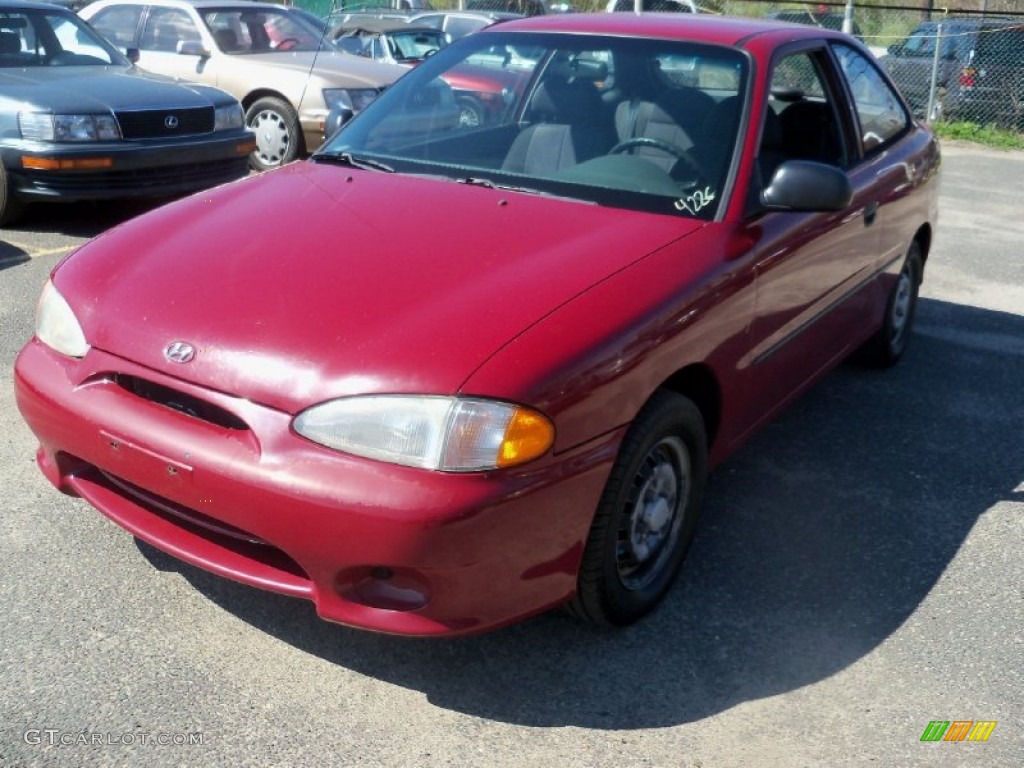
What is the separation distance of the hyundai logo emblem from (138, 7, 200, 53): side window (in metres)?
8.38

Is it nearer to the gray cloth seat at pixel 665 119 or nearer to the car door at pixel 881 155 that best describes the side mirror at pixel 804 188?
the gray cloth seat at pixel 665 119

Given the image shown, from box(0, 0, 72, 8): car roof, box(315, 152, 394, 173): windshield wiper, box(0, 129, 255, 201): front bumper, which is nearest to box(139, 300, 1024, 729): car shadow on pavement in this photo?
box(315, 152, 394, 173): windshield wiper

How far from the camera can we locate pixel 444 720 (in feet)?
9.48

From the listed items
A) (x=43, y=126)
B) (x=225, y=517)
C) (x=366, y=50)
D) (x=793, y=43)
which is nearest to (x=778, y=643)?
(x=225, y=517)

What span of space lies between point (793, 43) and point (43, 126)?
4.97m

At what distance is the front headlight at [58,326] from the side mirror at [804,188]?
212cm

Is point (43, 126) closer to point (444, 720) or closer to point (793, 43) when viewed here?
point (793, 43)

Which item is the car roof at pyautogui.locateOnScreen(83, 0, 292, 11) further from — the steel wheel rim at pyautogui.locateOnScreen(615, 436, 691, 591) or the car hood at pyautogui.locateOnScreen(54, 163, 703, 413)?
the steel wheel rim at pyautogui.locateOnScreen(615, 436, 691, 591)

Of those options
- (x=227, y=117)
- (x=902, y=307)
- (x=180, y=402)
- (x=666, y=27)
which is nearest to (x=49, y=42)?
(x=227, y=117)

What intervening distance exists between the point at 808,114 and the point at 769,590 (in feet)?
7.15

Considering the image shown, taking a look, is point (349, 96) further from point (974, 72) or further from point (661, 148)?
point (974, 72)

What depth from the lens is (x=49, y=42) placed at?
8383 mm

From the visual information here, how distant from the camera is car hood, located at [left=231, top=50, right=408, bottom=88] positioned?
1002 centimetres

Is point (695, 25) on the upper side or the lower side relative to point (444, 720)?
upper
